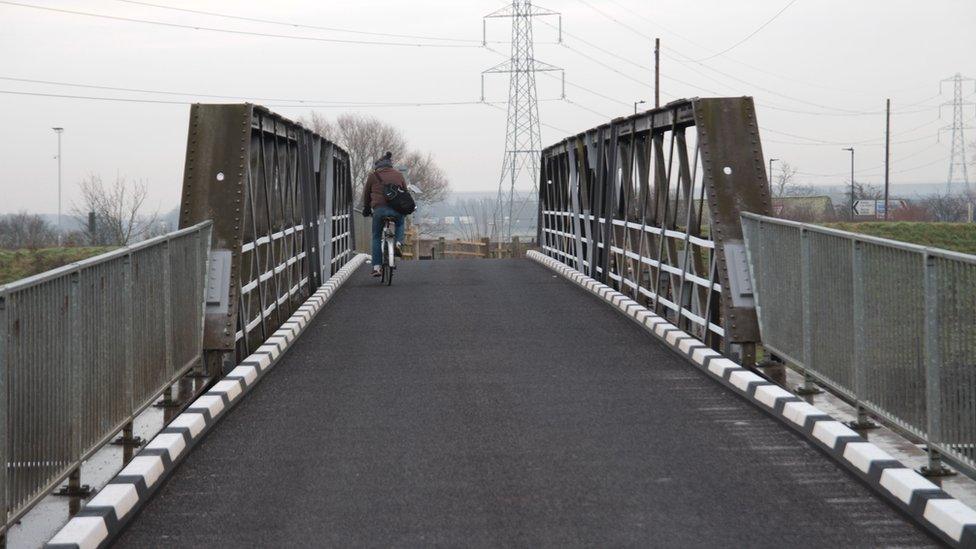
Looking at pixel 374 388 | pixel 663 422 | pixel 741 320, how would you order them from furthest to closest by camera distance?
pixel 741 320 < pixel 374 388 < pixel 663 422

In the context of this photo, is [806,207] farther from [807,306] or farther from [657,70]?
[807,306]

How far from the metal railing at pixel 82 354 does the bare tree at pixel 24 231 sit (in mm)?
62018

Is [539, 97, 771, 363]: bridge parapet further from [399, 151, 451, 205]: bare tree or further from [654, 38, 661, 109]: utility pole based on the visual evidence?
[399, 151, 451, 205]: bare tree

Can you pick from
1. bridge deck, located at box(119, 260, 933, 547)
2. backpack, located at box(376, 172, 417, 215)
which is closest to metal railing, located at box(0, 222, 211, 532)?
bridge deck, located at box(119, 260, 933, 547)

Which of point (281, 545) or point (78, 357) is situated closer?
point (281, 545)

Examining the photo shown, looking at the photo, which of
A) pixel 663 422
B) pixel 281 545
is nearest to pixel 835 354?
pixel 663 422

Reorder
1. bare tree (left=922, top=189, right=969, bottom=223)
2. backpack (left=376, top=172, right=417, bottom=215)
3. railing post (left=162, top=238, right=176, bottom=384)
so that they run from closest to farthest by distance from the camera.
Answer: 1. railing post (left=162, top=238, right=176, bottom=384)
2. backpack (left=376, top=172, right=417, bottom=215)
3. bare tree (left=922, top=189, right=969, bottom=223)

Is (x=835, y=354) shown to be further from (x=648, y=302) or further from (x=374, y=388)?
(x=648, y=302)

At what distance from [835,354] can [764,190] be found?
278 centimetres

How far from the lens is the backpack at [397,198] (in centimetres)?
1906

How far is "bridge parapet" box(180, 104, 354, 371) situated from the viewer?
1075 cm

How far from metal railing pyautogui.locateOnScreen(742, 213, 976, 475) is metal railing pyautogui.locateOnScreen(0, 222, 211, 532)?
4.23 metres

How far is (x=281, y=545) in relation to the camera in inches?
226

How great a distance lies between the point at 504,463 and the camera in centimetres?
727
